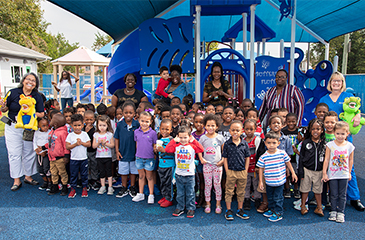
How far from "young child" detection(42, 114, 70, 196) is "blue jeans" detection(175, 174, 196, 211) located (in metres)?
1.89

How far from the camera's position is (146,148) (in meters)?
3.75

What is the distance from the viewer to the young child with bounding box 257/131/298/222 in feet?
10.7

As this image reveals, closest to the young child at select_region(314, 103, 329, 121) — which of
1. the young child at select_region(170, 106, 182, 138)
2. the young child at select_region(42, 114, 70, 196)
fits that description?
the young child at select_region(170, 106, 182, 138)

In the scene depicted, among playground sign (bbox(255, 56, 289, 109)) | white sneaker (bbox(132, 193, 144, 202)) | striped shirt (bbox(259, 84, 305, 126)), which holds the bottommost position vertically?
white sneaker (bbox(132, 193, 144, 202))

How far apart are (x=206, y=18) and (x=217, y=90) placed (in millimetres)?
5696

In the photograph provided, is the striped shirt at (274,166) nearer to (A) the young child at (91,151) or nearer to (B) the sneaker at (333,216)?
(B) the sneaker at (333,216)

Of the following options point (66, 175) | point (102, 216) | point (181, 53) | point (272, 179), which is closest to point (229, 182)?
point (272, 179)

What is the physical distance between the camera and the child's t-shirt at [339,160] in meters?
3.23

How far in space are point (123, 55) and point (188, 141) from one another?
13.2 feet

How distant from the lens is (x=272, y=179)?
128 inches

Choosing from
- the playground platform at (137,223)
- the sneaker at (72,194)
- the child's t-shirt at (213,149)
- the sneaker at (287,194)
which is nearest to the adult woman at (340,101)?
the playground platform at (137,223)

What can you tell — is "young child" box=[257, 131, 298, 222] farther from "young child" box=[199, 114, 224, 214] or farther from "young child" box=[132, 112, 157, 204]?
"young child" box=[132, 112, 157, 204]

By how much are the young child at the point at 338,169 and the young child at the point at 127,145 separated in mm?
2675

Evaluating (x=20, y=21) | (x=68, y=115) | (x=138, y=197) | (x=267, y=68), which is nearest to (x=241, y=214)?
(x=138, y=197)
